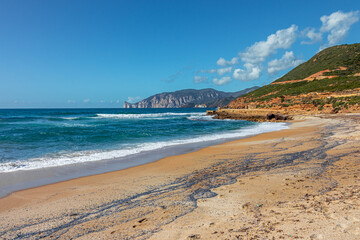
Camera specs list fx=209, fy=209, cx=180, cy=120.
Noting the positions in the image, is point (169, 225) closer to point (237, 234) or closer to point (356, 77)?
point (237, 234)

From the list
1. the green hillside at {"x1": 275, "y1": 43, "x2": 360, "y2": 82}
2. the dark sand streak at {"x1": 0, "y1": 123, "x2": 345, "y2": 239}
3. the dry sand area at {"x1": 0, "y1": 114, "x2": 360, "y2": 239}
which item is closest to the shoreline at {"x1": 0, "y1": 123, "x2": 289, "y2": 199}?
the dry sand area at {"x1": 0, "y1": 114, "x2": 360, "y2": 239}

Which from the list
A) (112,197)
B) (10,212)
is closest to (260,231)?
(112,197)

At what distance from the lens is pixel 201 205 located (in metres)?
4.36

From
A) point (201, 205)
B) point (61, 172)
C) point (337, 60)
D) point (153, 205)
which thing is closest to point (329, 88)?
point (337, 60)

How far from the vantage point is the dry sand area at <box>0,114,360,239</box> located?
3330 mm

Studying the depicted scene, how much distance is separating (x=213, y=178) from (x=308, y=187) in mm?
Result: 2407

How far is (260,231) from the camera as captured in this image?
3176mm

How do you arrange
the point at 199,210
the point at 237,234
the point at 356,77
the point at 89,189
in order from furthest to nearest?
the point at 356,77 < the point at 89,189 < the point at 199,210 < the point at 237,234

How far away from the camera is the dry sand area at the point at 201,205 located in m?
3.33

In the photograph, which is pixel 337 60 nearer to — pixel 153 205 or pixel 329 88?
pixel 329 88

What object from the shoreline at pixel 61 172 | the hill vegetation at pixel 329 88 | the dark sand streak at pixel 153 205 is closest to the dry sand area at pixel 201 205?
the dark sand streak at pixel 153 205

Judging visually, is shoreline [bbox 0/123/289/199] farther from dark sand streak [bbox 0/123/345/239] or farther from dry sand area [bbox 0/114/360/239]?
dark sand streak [bbox 0/123/345/239]

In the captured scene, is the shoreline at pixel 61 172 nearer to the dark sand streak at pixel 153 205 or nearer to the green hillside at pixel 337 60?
the dark sand streak at pixel 153 205

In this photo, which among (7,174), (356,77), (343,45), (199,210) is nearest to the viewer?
(199,210)
